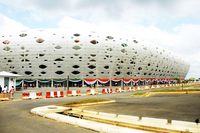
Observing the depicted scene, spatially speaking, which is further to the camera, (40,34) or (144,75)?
(144,75)

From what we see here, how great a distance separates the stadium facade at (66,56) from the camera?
108m

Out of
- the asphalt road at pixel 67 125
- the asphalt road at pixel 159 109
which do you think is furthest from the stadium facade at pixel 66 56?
the asphalt road at pixel 159 109

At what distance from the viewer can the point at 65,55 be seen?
10838cm

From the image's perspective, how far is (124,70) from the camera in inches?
4631

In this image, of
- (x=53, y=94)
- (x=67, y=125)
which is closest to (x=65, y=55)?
(x=53, y=94)

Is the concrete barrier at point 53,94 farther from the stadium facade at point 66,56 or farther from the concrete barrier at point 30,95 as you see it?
the stadium facade at point 66,56

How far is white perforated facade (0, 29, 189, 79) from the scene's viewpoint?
10806 cm

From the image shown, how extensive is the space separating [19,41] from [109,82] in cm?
3911

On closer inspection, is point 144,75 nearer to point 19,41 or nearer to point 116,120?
point 19,41

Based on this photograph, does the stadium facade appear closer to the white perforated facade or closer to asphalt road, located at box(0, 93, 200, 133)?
the white perforated facade

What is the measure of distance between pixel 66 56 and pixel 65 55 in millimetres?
537

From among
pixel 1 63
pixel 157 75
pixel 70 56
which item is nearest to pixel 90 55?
pixel 70 56

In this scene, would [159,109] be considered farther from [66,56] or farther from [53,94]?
[66,56]

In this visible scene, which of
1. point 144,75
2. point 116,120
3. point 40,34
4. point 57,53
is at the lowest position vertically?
point 116,120
